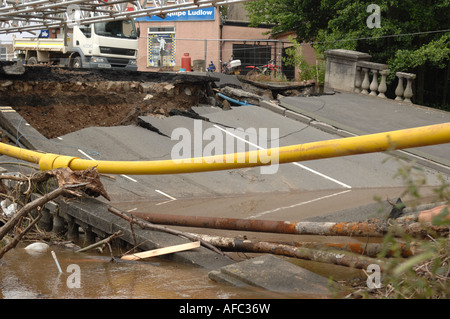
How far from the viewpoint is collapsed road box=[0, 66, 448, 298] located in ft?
29.7

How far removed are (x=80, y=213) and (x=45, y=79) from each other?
31.6ft

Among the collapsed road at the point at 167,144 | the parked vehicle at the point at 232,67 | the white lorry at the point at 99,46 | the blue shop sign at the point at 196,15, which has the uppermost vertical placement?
the blue shop sign at the point at 196,15

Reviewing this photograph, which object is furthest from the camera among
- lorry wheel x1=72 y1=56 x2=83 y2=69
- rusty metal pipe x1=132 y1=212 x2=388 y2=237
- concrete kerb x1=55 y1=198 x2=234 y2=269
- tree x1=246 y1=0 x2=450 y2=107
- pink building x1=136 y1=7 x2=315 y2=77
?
pink building x1=136 y1=7 x2=315 y2=77

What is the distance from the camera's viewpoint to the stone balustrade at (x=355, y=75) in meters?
16.8

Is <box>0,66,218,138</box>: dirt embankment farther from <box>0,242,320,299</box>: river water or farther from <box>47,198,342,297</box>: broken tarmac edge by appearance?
<box>0,242,320,299</box>: river water

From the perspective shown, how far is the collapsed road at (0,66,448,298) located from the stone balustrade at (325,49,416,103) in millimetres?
3961

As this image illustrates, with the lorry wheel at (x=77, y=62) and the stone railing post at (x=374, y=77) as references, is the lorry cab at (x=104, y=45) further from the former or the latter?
the stone railing post at (x=374, y=77)

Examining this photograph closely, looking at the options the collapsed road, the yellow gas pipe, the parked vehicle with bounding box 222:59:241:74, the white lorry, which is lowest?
the collapsed road

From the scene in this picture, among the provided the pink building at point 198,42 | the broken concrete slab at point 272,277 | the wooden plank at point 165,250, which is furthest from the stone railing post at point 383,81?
the pink building at point 198,42

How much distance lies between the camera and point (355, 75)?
17312 millimetres

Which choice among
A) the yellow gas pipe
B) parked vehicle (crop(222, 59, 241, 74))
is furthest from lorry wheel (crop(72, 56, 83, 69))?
the yellow gas pipe

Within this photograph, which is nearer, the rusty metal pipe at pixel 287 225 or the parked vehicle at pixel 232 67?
the rusty metal pipe at pixel 287 225

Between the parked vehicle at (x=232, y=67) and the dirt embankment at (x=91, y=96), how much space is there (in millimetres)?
15491
